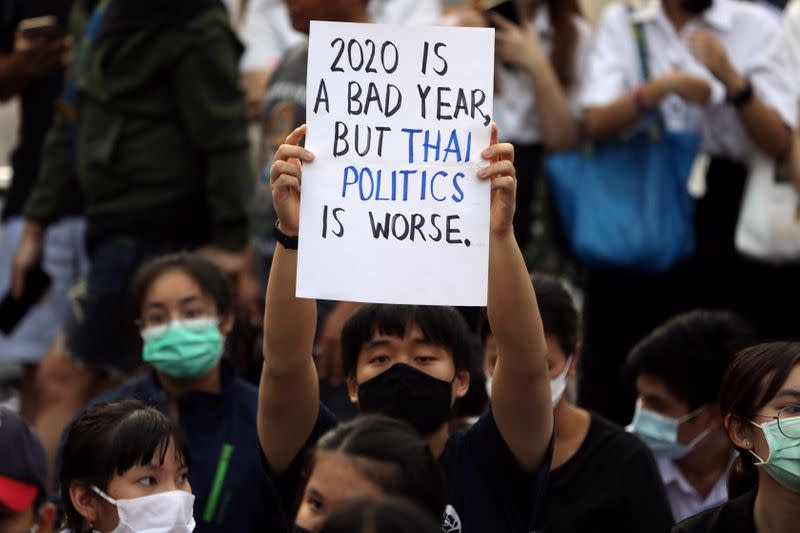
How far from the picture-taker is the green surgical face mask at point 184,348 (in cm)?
532

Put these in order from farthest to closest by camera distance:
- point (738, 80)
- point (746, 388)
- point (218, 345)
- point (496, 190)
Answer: point (738, 80) < point (218, 345) < point (746, 388) < point (496, 190)

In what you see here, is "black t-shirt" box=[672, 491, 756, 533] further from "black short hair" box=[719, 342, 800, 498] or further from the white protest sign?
the white protest sign

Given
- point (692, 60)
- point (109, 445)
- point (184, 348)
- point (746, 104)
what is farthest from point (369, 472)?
point (692, 60)

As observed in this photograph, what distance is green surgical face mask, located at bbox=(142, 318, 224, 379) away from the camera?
5.32 meters

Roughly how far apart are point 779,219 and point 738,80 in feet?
1.95

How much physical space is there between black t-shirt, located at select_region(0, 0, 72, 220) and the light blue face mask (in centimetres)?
354

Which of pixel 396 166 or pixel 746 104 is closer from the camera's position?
pixel 396 166

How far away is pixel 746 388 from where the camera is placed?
426 centimetres

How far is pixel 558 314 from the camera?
4938 mm

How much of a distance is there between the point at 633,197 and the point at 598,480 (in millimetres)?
2092

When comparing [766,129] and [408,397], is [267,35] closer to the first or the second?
[766,129]

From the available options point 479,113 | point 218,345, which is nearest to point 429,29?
point 479,113

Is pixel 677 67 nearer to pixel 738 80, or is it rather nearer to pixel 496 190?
pixel 738 80

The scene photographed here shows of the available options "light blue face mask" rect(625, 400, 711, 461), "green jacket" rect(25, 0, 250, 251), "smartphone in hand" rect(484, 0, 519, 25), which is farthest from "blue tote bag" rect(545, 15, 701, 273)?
"green jacket" rect(25, 0, 250, 251)
